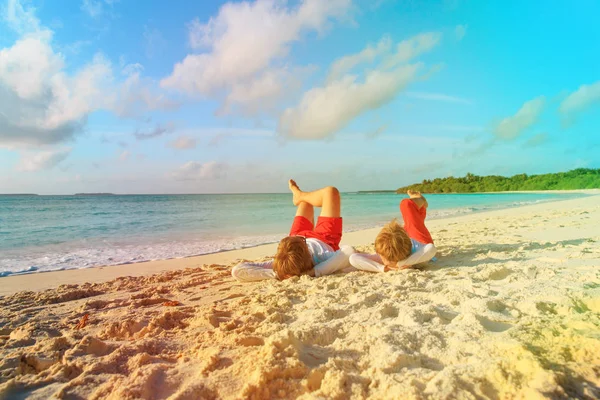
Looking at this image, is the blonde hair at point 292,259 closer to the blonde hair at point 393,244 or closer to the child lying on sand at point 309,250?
the child lying on sand at point 309,250

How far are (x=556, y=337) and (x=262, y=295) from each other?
2085 mm

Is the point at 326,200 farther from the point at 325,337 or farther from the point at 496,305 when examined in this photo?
the point at 325,337

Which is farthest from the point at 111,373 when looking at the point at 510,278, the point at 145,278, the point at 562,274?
the point at 562,274

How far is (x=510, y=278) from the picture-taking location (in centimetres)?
308

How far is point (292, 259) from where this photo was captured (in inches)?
144

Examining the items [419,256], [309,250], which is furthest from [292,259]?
[419,256]

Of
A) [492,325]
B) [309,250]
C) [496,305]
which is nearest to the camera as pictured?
[492,325]

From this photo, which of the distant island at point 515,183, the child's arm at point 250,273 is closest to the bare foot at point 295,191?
the child's arm at point 250,273

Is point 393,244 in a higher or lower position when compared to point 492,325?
higher

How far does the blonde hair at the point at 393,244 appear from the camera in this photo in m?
3.72

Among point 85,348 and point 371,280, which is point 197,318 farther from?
point 371,280

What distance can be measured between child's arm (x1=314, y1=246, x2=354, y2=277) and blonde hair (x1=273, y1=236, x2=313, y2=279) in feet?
0.40

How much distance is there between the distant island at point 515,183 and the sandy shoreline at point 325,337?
45.0 meters

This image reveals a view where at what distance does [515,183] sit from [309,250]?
212ft
